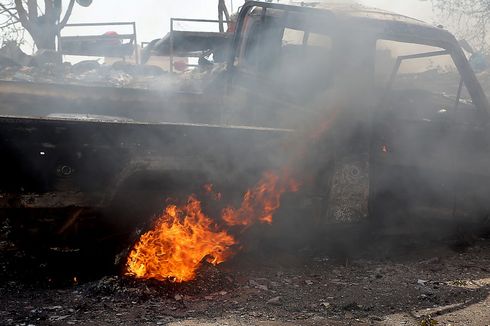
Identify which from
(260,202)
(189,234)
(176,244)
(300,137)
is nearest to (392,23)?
(300,137)

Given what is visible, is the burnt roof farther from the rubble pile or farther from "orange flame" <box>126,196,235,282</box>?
the rubble pile

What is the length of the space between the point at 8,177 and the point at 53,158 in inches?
12.1

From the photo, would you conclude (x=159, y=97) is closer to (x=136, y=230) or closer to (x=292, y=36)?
(x=292, y=36)

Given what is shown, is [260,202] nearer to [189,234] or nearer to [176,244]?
[189,234]

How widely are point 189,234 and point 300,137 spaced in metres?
1.16

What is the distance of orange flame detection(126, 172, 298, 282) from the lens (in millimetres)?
3189

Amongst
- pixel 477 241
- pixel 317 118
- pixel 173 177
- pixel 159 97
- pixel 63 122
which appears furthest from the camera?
pixel 159 97

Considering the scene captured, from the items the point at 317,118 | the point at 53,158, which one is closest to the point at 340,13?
the point at 317,118

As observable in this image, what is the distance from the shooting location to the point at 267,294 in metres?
3.18

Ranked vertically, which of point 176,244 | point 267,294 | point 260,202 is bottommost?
point 267,294

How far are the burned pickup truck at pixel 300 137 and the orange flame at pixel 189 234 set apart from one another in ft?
0.45

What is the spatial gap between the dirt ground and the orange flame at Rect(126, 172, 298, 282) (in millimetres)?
137

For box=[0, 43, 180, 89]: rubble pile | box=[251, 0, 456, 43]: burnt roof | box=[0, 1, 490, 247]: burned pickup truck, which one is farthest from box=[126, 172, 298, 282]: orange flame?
box=[0, 43, 180, 89]: rubble pile

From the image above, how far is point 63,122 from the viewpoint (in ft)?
8.70
